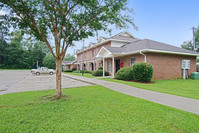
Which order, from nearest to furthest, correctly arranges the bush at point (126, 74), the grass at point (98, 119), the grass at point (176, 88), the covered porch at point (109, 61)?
1. the grass at point (98, 119)
2. the grass at point (176, 88)
3. the bush at point (126, 74)
4. the covered porch at point (109, 61)

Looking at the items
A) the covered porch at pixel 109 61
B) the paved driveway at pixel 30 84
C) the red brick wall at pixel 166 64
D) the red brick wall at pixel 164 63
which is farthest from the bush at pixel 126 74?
the paved driveway at pixel 30 84

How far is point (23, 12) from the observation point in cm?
488

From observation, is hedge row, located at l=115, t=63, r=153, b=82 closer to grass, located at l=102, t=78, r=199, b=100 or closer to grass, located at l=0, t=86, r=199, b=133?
grass, located at l=102, t=78, r=199, b=100

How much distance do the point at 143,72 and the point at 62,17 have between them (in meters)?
7.95

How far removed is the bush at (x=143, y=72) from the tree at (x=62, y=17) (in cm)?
572

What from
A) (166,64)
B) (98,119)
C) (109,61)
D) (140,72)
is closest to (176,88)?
(140,72)

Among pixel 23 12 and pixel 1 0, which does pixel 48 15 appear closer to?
pixel 23 12

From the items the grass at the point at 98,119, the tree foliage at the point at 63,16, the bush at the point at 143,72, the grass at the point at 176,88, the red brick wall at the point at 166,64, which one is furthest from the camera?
the red brick wall at the point at 166,64

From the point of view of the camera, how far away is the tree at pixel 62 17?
16.0ft

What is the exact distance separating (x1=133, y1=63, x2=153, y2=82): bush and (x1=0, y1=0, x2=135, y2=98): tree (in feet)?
18.8

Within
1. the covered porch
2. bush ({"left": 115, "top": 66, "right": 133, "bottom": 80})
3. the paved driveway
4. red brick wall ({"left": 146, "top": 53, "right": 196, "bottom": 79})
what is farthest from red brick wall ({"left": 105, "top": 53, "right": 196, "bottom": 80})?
the paved driveway

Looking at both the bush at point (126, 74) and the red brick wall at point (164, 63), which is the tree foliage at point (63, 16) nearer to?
the bush at point (126, 74)

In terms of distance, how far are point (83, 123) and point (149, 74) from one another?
8.87 meters

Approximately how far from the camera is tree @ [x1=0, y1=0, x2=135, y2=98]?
4.89 metres
